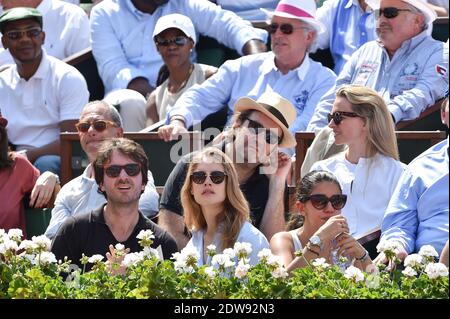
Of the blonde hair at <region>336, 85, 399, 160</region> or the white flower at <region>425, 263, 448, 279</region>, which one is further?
the blonde hair at <region>336, 85, 399, 160</region>

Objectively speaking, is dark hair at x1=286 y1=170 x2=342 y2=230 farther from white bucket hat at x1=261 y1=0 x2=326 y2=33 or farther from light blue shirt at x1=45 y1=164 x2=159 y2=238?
white bucket hat at x1=261 y1=0 x2=326 y2=33

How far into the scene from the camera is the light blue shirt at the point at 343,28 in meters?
9.65

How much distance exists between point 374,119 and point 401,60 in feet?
4.45

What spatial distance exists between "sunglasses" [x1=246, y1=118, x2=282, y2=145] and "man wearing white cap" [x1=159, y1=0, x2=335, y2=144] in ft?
3.14

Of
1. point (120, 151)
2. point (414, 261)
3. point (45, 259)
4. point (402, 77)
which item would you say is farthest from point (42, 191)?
point (414, 261)

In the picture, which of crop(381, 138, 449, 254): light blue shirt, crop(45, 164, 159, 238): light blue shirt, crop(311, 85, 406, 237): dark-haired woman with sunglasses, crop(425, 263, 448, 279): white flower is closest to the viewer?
crop(425, 263, 448, 279): white flower

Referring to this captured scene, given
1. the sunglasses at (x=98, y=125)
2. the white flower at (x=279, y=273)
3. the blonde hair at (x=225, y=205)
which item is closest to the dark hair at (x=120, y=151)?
the blonde hair at (x=225, y=205)

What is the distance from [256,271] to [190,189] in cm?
174

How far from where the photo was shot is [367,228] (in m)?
7.21

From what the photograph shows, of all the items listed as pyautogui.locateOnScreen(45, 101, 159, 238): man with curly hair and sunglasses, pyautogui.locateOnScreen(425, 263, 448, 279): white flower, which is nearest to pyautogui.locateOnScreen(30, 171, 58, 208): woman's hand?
pyautogui.locateOnScreen(45, 101, 159, 238): man with curly hair and sunglasses

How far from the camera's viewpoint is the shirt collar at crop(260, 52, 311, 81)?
29.9 ft

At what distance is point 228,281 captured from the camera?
17.8 ft

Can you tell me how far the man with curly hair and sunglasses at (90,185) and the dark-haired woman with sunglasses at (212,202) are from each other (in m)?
0.77
